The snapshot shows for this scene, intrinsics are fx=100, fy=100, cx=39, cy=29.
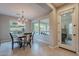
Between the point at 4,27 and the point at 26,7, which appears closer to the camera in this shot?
the point at 26,7

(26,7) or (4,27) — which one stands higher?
(26,7)

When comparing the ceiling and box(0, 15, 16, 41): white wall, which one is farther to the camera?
box(0, 15, 16, 41): white wall

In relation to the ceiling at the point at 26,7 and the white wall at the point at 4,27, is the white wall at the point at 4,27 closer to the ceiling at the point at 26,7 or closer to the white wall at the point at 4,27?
the white wall at the point at 4,27

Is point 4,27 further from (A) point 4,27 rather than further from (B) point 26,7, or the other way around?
(B) point 26,7

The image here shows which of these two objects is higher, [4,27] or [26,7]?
[26,7]

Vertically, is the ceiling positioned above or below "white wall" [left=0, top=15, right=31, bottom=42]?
above

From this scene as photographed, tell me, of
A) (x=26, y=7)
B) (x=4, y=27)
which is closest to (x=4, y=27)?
(x=4, y=27)

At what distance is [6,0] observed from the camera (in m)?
3.22

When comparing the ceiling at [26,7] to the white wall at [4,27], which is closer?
the ceiling at [26,7]

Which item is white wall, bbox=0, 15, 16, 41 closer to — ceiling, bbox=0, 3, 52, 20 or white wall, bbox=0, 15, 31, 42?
white wall, bbox=0, 15, 31, 42

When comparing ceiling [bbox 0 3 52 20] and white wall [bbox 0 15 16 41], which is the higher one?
ceiling [bbox 0 3 52 20]

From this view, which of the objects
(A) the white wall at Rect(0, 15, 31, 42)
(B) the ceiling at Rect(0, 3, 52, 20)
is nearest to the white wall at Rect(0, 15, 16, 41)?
(A) the white wall at Rect(0, 15, 31, 42)

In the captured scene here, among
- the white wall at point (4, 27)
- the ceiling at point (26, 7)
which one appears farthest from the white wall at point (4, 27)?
the ceiling at point (26, 7)

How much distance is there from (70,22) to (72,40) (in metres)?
0.86
